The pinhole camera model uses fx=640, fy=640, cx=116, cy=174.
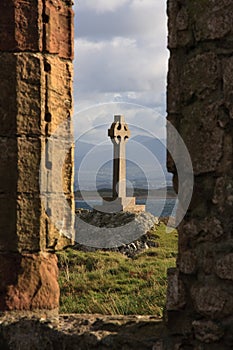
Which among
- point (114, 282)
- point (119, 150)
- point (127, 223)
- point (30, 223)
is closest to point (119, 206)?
point (119, 150)

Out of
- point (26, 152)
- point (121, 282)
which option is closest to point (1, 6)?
point (26, 152)

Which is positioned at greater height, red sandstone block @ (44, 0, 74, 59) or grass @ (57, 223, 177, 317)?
red sandstone block @ (44, 0, 74, 59)

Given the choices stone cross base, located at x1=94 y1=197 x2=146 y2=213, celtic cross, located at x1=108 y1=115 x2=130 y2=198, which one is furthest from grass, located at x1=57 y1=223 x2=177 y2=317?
celtic cross, located at x1=108 y1=115 x2=130 y2=198

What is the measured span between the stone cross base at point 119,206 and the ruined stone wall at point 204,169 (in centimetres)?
1382

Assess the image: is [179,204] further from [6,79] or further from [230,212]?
[6,79]

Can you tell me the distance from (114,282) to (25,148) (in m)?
4.49

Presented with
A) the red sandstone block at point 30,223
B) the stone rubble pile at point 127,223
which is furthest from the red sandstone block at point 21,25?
the stone rubble pile at point 127,223

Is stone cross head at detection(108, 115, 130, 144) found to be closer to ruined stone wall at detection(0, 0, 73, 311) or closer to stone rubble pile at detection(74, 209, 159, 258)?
stone rubble pile at detection(74, 209, 159, 258)

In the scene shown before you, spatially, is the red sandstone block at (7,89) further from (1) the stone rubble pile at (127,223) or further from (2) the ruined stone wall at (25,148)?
(1) the stone rubble pile at (127,223)

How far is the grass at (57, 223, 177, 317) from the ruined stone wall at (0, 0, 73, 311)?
854 mm

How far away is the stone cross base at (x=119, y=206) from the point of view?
17.3 metres

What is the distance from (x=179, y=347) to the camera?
3279 millimetres

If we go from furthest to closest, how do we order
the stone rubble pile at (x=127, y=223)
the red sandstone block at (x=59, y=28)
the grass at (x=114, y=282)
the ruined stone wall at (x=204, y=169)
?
the stone rubble pile at (x=127, y=223), the grass at (x=114, y=282), the red sandstone block at (x=59, y=28), the ruined stone wall at (x=204, y=169)

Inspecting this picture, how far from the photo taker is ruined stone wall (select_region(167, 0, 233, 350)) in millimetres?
3104
